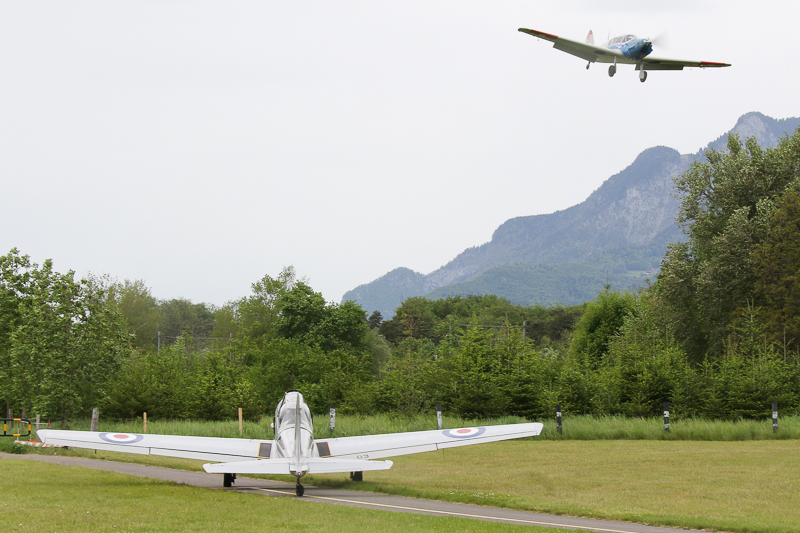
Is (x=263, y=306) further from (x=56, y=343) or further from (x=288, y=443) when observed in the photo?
(x=288, y=443)

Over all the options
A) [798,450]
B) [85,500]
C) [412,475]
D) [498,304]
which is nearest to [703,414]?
[798,450]

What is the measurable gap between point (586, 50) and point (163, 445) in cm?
1737

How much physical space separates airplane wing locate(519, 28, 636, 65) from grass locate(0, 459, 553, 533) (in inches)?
632

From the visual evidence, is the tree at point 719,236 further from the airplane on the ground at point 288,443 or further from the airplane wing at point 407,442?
the airplane on the ground at point 288,443

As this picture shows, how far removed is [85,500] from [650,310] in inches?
1503

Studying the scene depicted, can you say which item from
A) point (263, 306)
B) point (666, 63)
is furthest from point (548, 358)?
point (263, 306)

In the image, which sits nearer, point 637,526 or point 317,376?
point 637,526

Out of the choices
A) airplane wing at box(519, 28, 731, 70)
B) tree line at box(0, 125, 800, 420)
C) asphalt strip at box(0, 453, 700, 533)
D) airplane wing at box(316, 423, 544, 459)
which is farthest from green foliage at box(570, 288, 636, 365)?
asphalt strip at box(0, 453, 700, 533)

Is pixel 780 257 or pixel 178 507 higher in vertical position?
pixel 780 257

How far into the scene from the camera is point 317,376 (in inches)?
1689

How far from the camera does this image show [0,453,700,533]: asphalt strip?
10.4 m

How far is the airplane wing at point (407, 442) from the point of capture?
15.0 metres

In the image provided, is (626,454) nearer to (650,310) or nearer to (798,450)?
(798,450)

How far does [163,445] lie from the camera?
1462 cm
